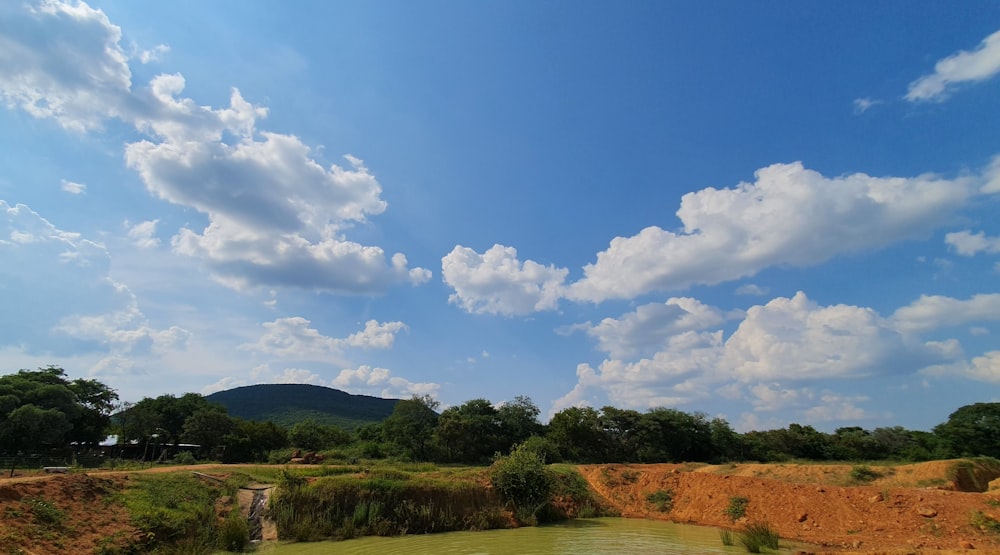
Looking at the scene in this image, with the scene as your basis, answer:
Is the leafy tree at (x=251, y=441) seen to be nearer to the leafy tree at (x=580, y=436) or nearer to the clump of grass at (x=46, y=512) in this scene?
the leafy tree at (x=580, y=436)

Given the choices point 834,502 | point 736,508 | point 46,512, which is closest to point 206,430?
point 46,512

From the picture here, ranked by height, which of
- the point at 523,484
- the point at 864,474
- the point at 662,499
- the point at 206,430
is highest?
the point at 206,430

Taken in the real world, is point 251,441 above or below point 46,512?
above

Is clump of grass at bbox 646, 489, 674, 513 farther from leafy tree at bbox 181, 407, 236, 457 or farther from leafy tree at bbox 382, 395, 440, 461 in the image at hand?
leafy tree at bbox 181, 407, 236, 457

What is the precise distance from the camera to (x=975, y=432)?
55750mm

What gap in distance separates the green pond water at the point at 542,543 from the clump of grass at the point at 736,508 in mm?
3114

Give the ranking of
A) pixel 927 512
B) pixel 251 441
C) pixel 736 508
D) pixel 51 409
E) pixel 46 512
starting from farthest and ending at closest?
pixel 251 441 → pixel 51 409 → pixel 736 508 → pixel 927 512 → pixel 46 512

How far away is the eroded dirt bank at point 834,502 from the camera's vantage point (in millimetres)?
22016

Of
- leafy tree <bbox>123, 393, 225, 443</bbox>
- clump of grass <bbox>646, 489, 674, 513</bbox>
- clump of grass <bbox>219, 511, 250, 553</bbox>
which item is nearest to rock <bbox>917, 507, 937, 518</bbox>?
clump of grass <bbox>646, 489, 674, 513</bbox>

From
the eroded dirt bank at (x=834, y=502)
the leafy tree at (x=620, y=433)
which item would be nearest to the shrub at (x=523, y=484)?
the eroded dirt bank at (x=834, y=502)

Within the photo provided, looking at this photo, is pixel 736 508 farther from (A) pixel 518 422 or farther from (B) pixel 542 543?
(A) pixel 518 422

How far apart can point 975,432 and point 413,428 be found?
2621 inches

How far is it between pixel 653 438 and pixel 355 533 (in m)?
49.8

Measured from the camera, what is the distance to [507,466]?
29.7 metres
